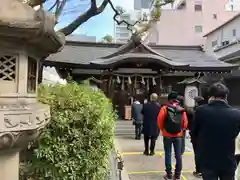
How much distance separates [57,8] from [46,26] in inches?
285

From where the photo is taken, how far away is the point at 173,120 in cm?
580

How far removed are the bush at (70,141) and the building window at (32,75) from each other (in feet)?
2.24

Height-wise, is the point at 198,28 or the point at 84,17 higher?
the point at 198,28

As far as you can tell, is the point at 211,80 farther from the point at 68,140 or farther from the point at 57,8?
the point at 68,140

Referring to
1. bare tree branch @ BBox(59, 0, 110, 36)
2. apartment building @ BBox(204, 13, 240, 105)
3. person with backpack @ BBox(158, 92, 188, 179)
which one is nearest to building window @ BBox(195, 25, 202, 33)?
apartment building @ BBox(204, 13, 240, 105)

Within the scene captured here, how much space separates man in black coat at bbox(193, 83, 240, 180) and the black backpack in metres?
1.94

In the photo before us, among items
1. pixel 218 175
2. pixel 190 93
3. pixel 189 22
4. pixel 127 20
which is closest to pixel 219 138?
pixel 218 175

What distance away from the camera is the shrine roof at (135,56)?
1453 cm

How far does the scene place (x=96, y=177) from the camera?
15.5 ft

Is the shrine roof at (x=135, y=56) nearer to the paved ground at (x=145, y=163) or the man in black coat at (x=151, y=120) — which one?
the paved ground at (x=145, y=163)

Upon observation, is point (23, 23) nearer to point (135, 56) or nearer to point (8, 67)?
point (8, 67)

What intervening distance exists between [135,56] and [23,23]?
1160 centimetres

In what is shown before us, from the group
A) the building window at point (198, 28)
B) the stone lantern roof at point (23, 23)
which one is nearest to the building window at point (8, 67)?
the stone lantern roof at point (23, 23)

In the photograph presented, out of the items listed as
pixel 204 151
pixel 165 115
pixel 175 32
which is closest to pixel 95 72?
pixel 165 115
